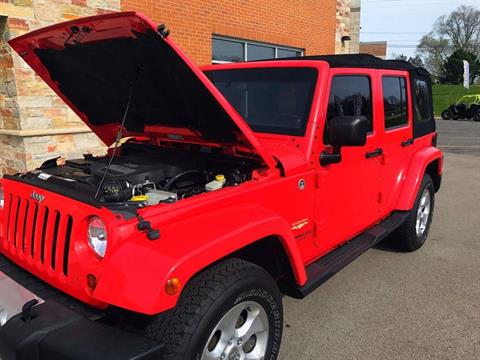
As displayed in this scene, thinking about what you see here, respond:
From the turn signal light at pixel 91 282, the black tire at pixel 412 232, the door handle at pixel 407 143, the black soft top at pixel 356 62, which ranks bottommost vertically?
the black tire at pixel 412 232

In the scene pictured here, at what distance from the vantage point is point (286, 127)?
3072mm

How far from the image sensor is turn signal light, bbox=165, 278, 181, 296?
1788 millimetres

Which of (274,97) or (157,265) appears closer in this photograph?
(157,265)

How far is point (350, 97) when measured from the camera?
3.39 meters

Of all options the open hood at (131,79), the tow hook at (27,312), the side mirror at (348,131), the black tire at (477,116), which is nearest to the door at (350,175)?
the side mirror at (348,131)

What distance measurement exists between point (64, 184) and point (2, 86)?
466 centimetres

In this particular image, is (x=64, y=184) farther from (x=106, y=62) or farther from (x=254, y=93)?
(x=254, y=93)

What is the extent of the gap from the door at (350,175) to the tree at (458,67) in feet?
193

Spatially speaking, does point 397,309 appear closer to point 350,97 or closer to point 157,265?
point 350,97

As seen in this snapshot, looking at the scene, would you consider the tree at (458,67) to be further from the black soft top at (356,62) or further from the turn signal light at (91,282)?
the turn signal light at (91,282)

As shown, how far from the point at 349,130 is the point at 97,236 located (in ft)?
5.43

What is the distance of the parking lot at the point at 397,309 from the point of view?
2.93 metres

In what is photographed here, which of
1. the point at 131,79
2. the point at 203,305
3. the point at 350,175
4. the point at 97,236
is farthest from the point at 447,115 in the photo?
the point at 97,236

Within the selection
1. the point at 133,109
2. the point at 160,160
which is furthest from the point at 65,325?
the point at 133,109
